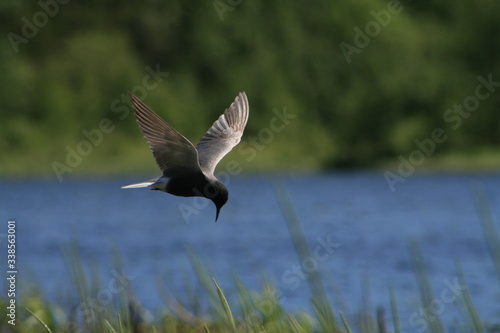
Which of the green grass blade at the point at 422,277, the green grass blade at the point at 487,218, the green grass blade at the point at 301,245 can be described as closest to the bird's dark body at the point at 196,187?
the green grass blade at the point at 301,245

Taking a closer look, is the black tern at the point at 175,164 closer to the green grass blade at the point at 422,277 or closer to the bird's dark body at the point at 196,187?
the bird's dark body at the point at 196,187

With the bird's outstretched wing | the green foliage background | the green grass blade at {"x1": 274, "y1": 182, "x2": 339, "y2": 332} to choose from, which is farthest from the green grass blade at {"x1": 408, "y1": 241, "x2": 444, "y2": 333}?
the green foliage background

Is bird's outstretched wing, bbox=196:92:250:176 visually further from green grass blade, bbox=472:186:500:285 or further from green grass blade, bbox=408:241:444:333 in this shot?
green grass blade, bbox=472:186:500:285

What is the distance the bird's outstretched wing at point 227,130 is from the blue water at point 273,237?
822 millimetres

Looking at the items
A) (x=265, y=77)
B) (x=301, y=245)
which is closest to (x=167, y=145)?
(x=301, y=245)

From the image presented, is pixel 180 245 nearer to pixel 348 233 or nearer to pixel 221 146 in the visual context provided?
pixel 348 233

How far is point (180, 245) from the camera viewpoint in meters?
23.1

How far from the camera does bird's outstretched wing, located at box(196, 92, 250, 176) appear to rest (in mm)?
4645

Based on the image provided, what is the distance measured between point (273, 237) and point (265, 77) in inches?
926

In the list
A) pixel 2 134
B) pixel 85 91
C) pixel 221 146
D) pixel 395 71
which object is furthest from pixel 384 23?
pixel 221 146

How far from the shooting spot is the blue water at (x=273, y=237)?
13.6 m

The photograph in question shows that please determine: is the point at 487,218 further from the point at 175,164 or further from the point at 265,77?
the point at 265,77

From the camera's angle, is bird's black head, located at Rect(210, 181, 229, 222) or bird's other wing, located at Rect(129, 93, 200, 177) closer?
bird's black head, located at Rect(210, 181, 229, 222)

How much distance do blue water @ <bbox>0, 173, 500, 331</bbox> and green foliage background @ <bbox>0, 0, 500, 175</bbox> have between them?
1.92m
